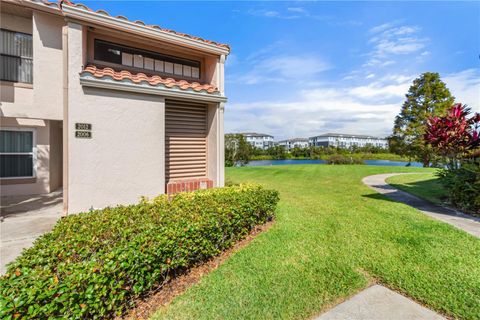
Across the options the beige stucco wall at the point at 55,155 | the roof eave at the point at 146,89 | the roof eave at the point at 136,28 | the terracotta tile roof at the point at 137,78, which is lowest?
the beige stucco wall at the point at 55,155

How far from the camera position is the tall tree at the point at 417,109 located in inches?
921

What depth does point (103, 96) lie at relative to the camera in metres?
5.29

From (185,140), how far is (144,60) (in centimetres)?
257

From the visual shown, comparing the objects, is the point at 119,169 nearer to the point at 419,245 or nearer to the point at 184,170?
the point at 184,170

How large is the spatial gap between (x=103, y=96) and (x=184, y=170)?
2.86m

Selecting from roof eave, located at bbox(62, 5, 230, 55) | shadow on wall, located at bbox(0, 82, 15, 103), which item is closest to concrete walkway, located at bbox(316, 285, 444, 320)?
roof eave, located at bbox(62, 5, 230, 55)

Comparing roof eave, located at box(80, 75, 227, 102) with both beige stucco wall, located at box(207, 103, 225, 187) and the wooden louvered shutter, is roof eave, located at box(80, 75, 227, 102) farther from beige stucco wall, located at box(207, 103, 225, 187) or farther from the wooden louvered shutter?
the wooden louvered shutter

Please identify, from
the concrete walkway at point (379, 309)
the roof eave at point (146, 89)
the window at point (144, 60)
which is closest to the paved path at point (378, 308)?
the concrete walkway at point (379, 309)

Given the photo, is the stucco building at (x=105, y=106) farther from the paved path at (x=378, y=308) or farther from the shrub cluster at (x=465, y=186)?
the shrub cluster at (x=465, y=186)

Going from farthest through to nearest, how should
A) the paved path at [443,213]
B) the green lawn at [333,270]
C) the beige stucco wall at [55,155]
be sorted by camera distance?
1. the beige stucco wall at [55,155]
2. the paved path at [443,213]
3. the green lawn at [333,270]

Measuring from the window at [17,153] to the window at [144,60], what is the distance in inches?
206

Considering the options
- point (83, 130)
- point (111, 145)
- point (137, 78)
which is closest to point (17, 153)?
point (83, 130)

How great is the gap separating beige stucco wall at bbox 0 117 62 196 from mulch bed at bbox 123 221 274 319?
8.76 m

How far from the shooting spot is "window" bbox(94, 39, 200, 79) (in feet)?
19.9
